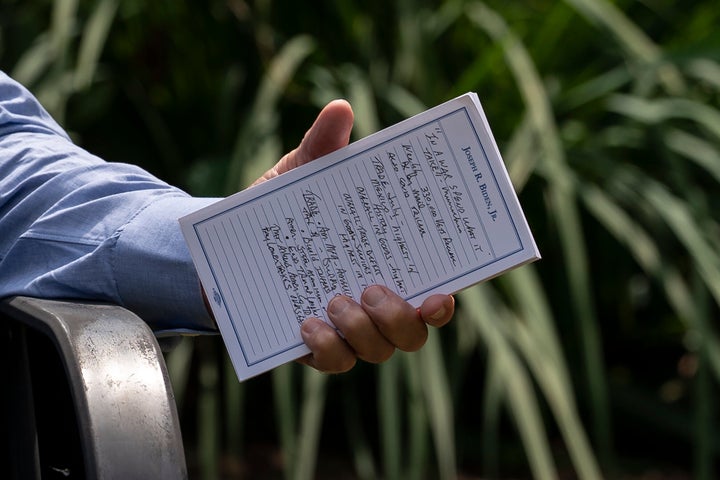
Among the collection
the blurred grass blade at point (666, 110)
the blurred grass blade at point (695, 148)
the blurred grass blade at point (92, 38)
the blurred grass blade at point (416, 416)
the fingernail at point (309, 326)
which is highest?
the blurred grass blade at point (92, 38)

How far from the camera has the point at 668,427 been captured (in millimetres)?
2080

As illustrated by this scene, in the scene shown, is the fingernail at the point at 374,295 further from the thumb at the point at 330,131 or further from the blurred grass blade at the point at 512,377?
the blurred grass blade at the point at 512,377

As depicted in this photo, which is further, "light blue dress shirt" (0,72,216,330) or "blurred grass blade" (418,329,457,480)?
"blurred grass blade" (418,329,457,480)

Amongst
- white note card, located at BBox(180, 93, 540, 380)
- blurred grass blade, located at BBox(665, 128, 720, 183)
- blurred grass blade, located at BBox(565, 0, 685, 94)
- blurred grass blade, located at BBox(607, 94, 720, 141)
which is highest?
blurred grass blade, located at BBox(565, 0, 685, 94)

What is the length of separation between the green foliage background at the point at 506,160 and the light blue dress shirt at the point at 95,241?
84 cm

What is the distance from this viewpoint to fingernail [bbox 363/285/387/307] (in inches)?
26.2

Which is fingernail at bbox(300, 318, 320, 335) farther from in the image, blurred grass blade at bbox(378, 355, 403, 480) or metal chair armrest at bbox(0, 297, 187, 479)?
blurred grass blade at bbox(378, 355, 403, 480)

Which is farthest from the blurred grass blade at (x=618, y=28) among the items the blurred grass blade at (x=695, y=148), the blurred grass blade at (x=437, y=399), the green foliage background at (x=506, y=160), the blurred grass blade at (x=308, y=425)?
the blurred grass blade at (x=308, y=425)

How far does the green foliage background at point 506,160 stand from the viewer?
1.63 meters

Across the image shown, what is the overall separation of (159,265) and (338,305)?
0.13 meters

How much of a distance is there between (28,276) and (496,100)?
1.39 metres

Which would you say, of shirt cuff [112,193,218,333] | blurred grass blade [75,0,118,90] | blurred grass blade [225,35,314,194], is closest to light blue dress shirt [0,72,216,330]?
shirt cuff [112,193,218,333]

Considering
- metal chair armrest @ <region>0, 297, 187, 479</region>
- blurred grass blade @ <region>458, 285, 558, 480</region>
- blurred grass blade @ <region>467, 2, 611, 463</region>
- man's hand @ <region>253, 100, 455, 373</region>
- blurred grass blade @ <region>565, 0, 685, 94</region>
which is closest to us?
metal chair armrest @ <region>0, 297, 187, 479</region>

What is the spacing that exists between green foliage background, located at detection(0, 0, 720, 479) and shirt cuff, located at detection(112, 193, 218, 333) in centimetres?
84
